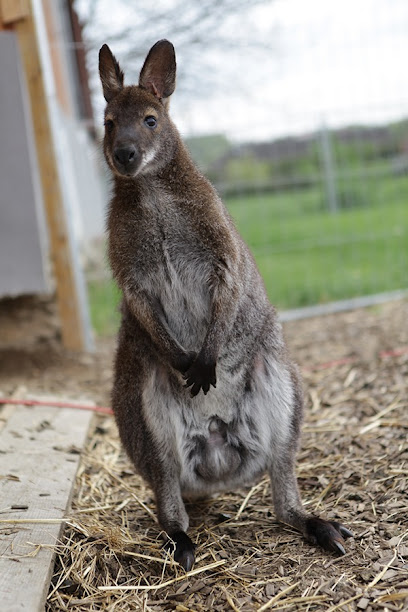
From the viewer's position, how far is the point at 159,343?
287cm

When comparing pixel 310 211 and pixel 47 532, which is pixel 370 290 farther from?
pixel 47 532

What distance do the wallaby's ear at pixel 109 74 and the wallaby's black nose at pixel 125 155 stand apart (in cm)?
37

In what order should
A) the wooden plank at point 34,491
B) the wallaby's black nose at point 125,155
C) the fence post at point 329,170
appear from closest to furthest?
the wooden plank at point 34,491, the wallaby's black nose at point 125,155, the fence post at point 329,170

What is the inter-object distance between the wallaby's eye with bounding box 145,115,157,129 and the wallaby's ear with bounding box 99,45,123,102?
0.68 ft

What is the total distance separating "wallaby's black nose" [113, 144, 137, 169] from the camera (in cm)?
274

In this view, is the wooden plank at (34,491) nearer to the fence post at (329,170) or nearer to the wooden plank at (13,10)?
the wooden plank at (13,10)

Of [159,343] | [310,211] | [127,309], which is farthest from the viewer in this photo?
[310,211]

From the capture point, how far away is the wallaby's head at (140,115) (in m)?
2.79

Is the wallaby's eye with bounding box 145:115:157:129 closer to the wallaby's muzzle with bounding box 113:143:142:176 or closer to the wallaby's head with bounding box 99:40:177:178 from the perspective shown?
the wallaby's head with bounding box 99:40:177:178

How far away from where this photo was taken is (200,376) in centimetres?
279

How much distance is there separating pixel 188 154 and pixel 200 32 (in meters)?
6.15

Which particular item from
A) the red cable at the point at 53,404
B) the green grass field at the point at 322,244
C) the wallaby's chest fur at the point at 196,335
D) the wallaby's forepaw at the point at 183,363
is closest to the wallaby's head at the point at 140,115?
the wallaby's chest fur at the point at 196,335

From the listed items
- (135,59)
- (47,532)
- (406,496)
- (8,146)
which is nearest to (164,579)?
(47,532)

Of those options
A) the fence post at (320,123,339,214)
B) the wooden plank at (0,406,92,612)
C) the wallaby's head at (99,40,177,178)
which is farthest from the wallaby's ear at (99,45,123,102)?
the fence post at (320,123,339,214)
